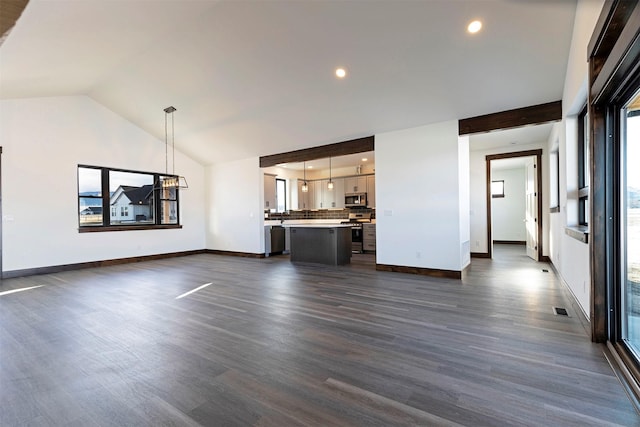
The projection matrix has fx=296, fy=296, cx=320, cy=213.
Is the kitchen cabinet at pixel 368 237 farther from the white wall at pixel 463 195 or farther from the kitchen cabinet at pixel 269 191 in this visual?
the white wall at pixel 463 195

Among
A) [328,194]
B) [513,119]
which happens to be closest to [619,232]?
[513,119]

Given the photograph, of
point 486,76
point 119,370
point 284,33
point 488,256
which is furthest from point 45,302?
point 488,256

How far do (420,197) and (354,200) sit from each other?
3894 millimetres

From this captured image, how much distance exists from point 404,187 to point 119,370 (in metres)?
4.81

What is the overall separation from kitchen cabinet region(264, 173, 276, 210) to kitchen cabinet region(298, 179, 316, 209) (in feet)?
4.93

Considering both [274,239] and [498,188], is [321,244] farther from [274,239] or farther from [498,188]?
[498,188]

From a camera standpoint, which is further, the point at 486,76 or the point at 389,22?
the point at 486,76

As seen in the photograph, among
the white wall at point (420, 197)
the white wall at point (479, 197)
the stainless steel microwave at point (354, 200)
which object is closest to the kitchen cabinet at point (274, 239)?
the stainless steel microwave at point (354, 200)

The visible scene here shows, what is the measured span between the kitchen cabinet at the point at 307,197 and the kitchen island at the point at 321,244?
127 inches

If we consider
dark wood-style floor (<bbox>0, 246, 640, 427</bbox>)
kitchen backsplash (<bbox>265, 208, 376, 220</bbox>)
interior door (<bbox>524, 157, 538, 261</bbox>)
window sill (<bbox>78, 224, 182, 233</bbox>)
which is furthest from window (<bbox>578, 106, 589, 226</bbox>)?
window sill (<bbox>78, 224, 182, 233</bbox>)

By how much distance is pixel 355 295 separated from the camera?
4031 millimetres

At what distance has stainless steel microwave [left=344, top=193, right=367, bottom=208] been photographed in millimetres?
8977

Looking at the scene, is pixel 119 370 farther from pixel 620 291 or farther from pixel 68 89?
pixel 68 89

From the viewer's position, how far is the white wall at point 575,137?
2.69 meters
